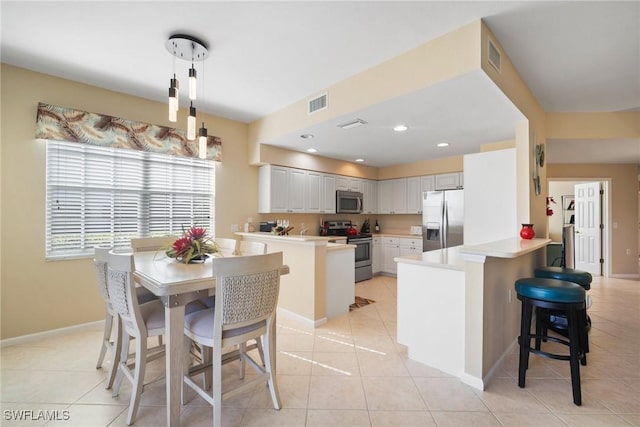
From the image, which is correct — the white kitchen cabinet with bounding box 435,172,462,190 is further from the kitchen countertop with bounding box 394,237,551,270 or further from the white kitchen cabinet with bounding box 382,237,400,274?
the kitchen countertop with bounding box 394,237,551,270

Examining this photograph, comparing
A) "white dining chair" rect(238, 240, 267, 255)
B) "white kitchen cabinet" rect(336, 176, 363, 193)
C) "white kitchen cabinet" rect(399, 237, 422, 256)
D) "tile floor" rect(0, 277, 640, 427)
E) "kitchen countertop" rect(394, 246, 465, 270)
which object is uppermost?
"white kitchen cabinet" rect(336, 176, 363, 193)

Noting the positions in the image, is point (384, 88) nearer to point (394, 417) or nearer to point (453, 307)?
point (453, 307)

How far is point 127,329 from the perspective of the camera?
1.89 metres

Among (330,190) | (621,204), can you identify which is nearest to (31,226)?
(330,190)

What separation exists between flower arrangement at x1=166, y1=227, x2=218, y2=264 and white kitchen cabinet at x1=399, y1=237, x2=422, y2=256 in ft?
13.8

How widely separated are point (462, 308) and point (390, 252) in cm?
369

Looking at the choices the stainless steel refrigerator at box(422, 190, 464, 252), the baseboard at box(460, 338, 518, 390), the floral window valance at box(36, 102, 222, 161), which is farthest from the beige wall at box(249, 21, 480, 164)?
the stainless steel refrigerator at box(422, 190, 464, 252)

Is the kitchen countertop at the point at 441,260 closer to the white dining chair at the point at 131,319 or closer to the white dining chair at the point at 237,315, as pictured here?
the white dining chair at the point at 237,315

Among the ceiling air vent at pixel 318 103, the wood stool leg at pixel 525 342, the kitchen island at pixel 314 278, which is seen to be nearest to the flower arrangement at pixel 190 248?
the kitchen island at pixel 314 278

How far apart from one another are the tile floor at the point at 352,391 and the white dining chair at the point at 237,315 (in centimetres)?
24

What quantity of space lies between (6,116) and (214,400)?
3.31 metres

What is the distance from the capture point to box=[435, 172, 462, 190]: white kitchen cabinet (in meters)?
5.18

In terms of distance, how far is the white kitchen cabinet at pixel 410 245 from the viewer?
17.8ft

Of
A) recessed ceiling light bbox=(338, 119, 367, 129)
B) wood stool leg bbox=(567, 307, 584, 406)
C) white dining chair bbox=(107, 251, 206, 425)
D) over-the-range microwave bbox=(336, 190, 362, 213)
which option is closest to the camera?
white dining chair bbox=(107, 251, 206, 425)
